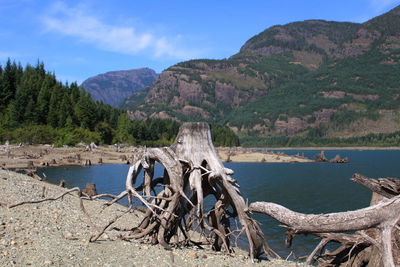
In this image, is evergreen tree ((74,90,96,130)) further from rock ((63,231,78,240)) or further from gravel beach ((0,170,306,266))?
rock ((63,231,78,240))

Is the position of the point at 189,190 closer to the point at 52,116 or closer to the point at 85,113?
the point at 52,116

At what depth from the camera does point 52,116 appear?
116 meters

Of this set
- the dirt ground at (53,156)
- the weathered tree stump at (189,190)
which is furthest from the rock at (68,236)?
the dirt ground at (53,156)

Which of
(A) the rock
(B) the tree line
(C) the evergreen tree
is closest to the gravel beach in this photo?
(A) the rock

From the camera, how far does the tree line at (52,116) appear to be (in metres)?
103

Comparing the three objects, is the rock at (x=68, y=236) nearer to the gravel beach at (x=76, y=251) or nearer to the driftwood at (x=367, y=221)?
the gravel beach at (x=76, y=251)

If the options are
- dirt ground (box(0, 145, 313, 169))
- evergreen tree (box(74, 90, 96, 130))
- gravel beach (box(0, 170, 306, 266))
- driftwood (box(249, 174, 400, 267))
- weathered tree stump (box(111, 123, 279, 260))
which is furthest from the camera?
evergreen tree (box(74, 90, 96, 130))

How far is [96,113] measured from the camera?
434 ft

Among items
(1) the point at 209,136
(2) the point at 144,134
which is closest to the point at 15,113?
(2) the point at 144,134

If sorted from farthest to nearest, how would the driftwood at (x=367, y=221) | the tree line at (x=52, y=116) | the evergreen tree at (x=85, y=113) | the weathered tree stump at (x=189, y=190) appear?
1. the evergreen tree at (x=85, y=113)
2. the tree line at (x=52, y=116)
3. the weathered tree stump at (x=189, y=190)
4. the driftwood at (x=367, y=221)

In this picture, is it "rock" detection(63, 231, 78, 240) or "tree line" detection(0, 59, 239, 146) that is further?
"tree line" detection(0, 59, 239, 146)

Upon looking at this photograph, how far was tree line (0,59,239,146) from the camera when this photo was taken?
338 ft

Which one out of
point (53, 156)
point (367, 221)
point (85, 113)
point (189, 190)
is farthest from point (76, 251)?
point (85, 113)

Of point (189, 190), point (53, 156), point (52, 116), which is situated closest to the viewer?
point (189, 190)
